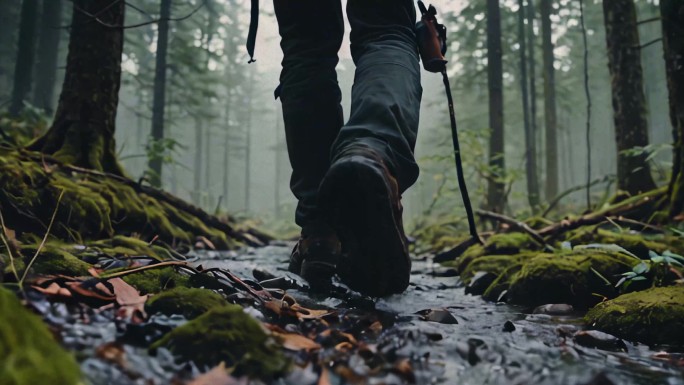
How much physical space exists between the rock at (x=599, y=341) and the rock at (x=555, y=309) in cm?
53

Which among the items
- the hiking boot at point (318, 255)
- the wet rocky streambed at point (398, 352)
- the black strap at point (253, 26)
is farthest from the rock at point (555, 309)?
the black strap at point (253, 26)

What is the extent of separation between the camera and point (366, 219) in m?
1.45

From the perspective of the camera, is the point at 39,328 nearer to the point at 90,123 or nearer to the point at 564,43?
the point at 90,123

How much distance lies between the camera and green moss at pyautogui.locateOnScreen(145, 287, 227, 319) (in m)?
1.02

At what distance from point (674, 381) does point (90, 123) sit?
4.14 m

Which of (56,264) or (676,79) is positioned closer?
(56,264)

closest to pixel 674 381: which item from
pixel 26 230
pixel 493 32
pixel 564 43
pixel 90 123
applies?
pixel 26 230

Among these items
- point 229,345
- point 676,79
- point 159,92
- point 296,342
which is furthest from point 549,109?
point 229,345


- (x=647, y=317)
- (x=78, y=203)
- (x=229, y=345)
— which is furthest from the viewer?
(x=78, y=203)

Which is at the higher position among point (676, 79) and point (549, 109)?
point (549, 109)

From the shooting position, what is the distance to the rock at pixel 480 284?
243 centimetres

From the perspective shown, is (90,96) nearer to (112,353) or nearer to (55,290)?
(55,290)

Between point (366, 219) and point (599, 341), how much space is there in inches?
30.6

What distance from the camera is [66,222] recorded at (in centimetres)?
251
